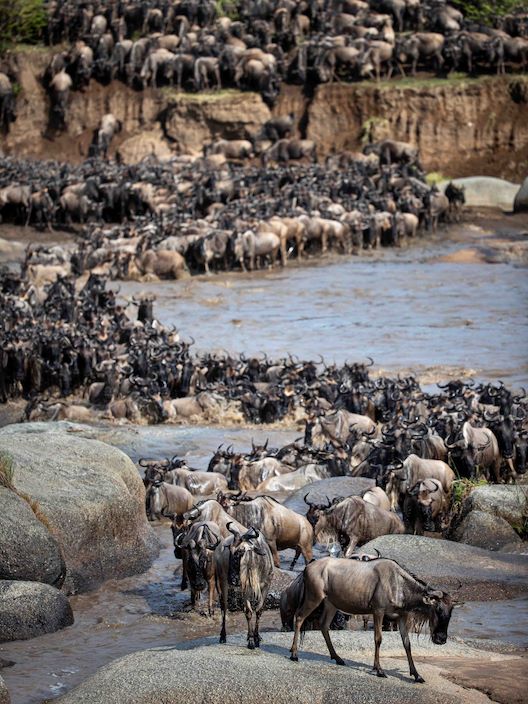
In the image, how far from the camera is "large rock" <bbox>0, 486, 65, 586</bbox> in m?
11.9

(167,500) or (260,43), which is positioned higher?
(260,43)

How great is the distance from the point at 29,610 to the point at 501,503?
5.74 meters

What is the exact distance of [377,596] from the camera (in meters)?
9.14

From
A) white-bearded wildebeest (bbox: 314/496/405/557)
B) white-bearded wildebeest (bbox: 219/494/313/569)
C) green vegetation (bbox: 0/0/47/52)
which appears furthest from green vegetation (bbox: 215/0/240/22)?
white-bearded wildebeest (bbox: 219/494/313/569)

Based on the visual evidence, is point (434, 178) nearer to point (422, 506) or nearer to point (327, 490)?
point (327, 490)

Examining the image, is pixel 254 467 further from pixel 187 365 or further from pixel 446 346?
A: pixel 446 346

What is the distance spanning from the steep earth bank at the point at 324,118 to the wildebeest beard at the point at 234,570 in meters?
38.3

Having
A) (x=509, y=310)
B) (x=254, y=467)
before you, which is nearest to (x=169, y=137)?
(x=509, y=310)

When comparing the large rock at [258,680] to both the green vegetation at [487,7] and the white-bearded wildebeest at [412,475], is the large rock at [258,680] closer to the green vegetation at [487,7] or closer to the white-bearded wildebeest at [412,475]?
the white-bearded wildebeest at [412,475]

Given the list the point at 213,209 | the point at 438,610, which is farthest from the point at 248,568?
the point at 213,209

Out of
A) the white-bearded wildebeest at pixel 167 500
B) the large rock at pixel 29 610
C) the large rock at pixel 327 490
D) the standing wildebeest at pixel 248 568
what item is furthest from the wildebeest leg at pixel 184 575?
the large rock at pixel 327 490

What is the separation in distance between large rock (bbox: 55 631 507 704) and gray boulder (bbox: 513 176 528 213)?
108 ft

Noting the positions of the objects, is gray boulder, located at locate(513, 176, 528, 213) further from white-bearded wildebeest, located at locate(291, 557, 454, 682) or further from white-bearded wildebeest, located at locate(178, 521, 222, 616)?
A: white-bearded wildebeest, located at locate(291, 557, 454, 682)

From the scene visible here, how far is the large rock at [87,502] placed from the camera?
12828 mm
